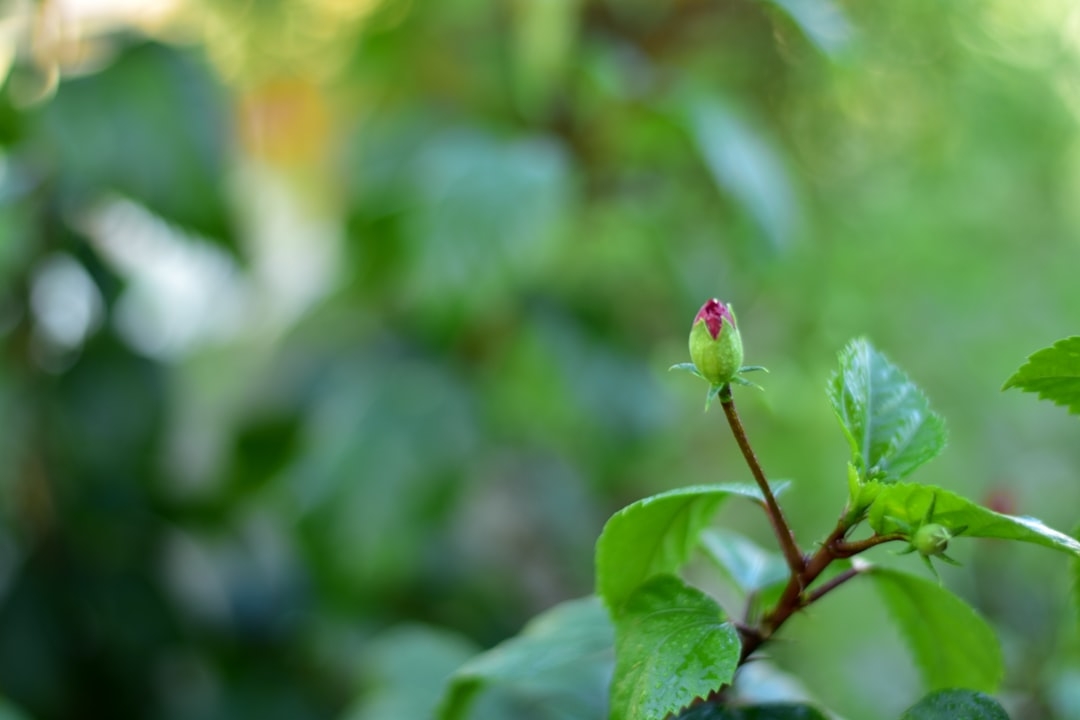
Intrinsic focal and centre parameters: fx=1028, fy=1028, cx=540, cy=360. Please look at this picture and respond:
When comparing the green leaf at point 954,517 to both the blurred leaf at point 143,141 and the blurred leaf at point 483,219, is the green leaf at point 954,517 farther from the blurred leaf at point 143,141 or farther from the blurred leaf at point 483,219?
the blurred leaf at point 143,141

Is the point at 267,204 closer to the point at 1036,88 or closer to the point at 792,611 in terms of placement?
the point at 1036,88

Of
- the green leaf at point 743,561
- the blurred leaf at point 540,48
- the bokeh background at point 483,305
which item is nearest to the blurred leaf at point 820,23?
the bokeh background at point 483,305

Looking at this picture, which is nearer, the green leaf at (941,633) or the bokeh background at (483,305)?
the green leaf at (941,633)

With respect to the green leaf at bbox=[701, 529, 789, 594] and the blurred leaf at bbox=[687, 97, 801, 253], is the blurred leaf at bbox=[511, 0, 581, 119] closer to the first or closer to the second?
the blurred leaf at bbox=[687, 97, 801, 253]

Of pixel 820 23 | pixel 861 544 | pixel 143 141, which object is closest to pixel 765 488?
pixel 861 544

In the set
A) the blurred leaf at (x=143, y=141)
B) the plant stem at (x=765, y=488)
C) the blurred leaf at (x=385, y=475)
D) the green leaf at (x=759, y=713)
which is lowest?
the green leaf at (x=759, y=713)

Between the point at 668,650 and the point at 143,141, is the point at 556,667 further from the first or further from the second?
the point at 143,141
